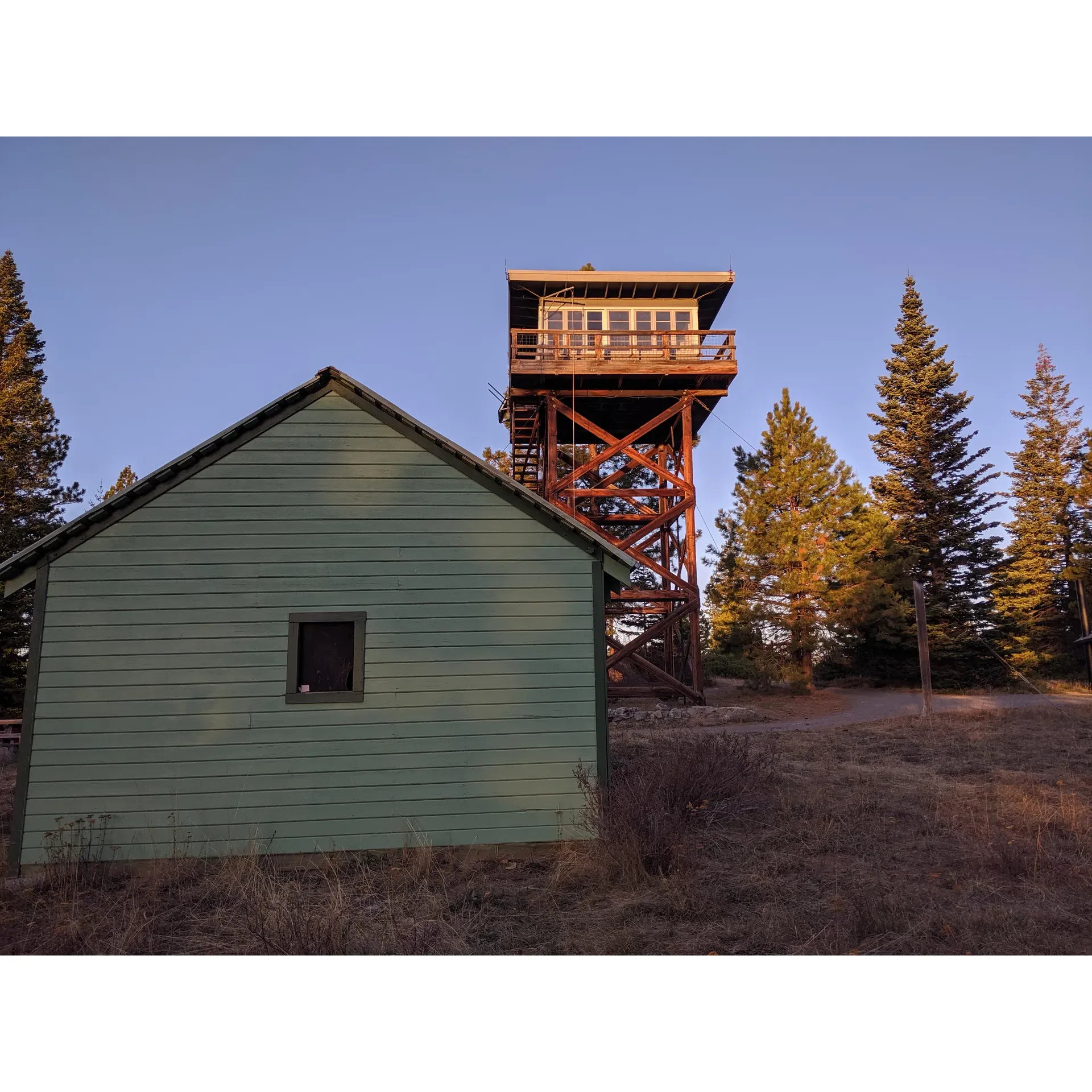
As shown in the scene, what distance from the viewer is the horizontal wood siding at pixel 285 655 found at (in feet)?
28.8

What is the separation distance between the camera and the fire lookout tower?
24.8 metres

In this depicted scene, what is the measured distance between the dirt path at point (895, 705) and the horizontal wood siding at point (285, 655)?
1252 centimetres

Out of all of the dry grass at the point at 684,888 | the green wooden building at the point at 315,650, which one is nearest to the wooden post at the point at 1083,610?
the dry grass at the point at 684,888

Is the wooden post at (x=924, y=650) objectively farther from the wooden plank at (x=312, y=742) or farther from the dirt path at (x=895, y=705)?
the wooden plank at (x=312, y=742)

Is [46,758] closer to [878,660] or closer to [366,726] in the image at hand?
[366,726]

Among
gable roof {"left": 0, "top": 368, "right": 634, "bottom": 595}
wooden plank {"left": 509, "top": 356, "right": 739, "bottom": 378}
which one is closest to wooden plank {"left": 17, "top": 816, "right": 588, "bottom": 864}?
gable roof {"left": 0, "top": 368, "right": 634, "bottom": 595}

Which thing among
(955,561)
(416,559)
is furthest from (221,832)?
(955,561)

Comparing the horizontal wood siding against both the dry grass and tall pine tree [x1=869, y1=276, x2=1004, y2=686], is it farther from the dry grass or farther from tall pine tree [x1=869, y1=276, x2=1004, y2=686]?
tall pine tree [x1=869, y1=276, x2=1004, y2=686]

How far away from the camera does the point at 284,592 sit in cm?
930

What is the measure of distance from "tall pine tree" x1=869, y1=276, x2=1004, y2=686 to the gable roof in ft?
94.7

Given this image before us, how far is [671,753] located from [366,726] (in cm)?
531

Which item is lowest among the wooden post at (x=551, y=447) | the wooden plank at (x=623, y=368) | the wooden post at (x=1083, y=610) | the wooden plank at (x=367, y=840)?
the wooden plank at (x=367, y=840)

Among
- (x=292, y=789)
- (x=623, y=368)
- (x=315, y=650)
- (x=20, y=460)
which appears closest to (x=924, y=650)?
(x=623, y=368)
